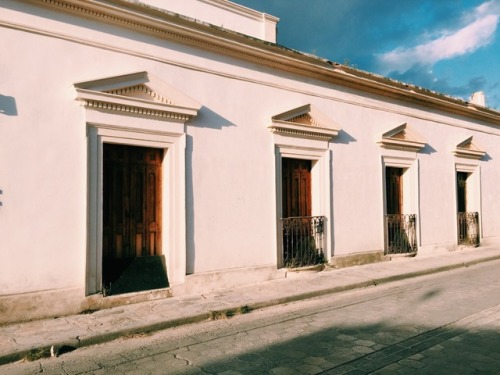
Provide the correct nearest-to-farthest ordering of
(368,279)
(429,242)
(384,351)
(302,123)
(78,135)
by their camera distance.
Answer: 1. (384,351)
2. (78,135)
3. (368,279)
4. (302,123)
5. (429,242)

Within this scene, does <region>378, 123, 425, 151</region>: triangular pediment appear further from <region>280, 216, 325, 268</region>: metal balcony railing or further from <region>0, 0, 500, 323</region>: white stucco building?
<region>280, 216, 325, 268</region>: metal balcony railing

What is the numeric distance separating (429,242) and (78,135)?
10.3 meters

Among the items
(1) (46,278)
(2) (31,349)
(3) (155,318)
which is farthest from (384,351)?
(1) (46,278)

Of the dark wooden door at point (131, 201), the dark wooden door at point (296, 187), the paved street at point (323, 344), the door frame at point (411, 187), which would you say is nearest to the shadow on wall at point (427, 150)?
the door frame at point (411, 187)

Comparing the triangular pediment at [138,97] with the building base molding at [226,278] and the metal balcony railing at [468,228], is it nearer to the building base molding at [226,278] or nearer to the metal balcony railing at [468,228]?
the building base molding at [226,278]

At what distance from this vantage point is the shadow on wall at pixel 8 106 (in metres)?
6.03

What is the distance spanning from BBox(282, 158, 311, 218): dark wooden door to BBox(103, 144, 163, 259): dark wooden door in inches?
123

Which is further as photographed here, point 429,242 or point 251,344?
point 429,242

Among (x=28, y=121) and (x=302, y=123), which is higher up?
(x=302, y=123)

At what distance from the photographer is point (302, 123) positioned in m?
9.59

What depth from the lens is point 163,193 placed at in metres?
7.71

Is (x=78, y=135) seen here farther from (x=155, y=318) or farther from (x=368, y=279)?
(x=368, y=279)

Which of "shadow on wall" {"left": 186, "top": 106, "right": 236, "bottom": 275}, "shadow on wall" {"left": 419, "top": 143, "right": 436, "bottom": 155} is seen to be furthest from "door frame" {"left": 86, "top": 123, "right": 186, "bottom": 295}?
"shadow on wall" {"left": 419, "top": 143, "right": 436, "bottom": 155}

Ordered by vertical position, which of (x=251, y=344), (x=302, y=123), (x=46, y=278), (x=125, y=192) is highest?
(x=302, y=123)
